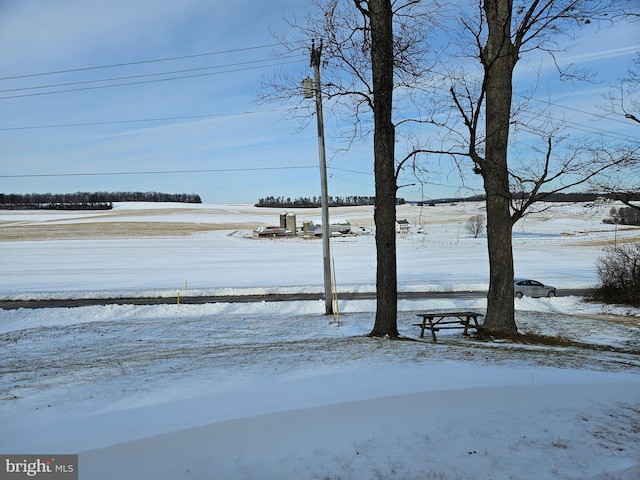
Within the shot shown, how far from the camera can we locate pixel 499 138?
36.6ft

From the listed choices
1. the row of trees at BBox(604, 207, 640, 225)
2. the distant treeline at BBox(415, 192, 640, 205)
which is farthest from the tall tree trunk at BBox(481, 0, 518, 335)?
the row of trees at BBox(604, 207, 640, 225)

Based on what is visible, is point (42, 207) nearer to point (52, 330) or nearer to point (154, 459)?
point (52, 330)

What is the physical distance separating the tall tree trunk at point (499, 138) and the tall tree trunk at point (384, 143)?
2.28 m

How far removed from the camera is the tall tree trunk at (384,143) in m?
10.5

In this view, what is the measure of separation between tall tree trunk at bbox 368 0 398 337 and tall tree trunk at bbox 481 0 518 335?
228cm

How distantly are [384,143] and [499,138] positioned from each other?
2.85 metres

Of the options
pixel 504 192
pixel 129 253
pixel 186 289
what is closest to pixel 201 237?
pixel 129 253

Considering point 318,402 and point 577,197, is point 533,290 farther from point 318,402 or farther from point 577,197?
point 318,402

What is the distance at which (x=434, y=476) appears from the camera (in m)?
4.17

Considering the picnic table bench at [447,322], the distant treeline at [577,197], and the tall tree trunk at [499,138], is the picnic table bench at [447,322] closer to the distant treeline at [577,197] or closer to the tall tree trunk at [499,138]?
the tall tree trunk at [499,138]

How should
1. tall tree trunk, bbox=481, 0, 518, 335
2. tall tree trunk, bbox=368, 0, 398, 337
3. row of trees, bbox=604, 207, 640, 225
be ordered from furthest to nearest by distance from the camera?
row of trees, bbox=604, 207, 640, 225 → tall tree trunk, bbox=481, 0, 518, 335 → tall tree trunk, bbox=368, 0, 398, 337

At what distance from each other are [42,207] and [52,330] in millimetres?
104066

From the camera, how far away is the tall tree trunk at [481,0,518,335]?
1105cm

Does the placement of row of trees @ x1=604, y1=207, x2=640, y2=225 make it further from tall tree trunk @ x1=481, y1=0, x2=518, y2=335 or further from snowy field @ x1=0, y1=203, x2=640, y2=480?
tall tree trunk @ x1=481, y1=0, x2=518, y2=335
